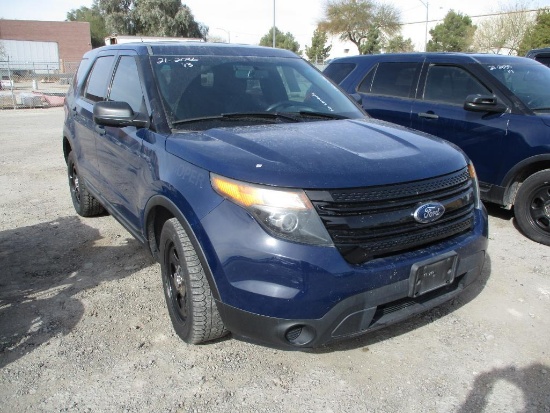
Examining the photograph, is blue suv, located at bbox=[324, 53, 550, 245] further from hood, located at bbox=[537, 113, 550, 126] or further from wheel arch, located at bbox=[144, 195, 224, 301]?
wheel arch, located at bbox=[144, 195, 224, 301]

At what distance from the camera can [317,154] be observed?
8.27 ft

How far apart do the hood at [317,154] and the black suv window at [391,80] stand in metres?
2.91

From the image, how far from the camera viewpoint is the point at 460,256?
262 cm

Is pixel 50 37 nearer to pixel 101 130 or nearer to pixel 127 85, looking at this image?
pixel 101 130

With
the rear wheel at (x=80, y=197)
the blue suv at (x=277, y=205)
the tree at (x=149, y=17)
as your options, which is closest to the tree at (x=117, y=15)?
the tree at (x=149, y=17)

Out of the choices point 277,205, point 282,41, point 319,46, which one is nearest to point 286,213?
point 277,205

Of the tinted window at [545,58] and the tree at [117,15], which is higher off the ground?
the tree at [117,15]

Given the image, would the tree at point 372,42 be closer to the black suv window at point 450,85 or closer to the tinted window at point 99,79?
the black suv window at point 450,85

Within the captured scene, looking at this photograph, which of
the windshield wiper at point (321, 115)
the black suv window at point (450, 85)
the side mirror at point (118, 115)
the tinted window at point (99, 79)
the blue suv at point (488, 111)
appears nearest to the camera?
the side mirror at point (118, 115)

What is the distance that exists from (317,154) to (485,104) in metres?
3.04

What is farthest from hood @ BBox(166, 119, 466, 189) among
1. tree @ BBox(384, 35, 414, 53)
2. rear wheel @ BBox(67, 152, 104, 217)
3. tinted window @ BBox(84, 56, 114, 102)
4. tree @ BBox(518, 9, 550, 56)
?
tree @ BBox(384, 35, 414, 53)

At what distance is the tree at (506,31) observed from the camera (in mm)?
35750

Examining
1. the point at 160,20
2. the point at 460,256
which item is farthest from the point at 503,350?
the point at 160,20

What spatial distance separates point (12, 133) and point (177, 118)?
10867 mm
